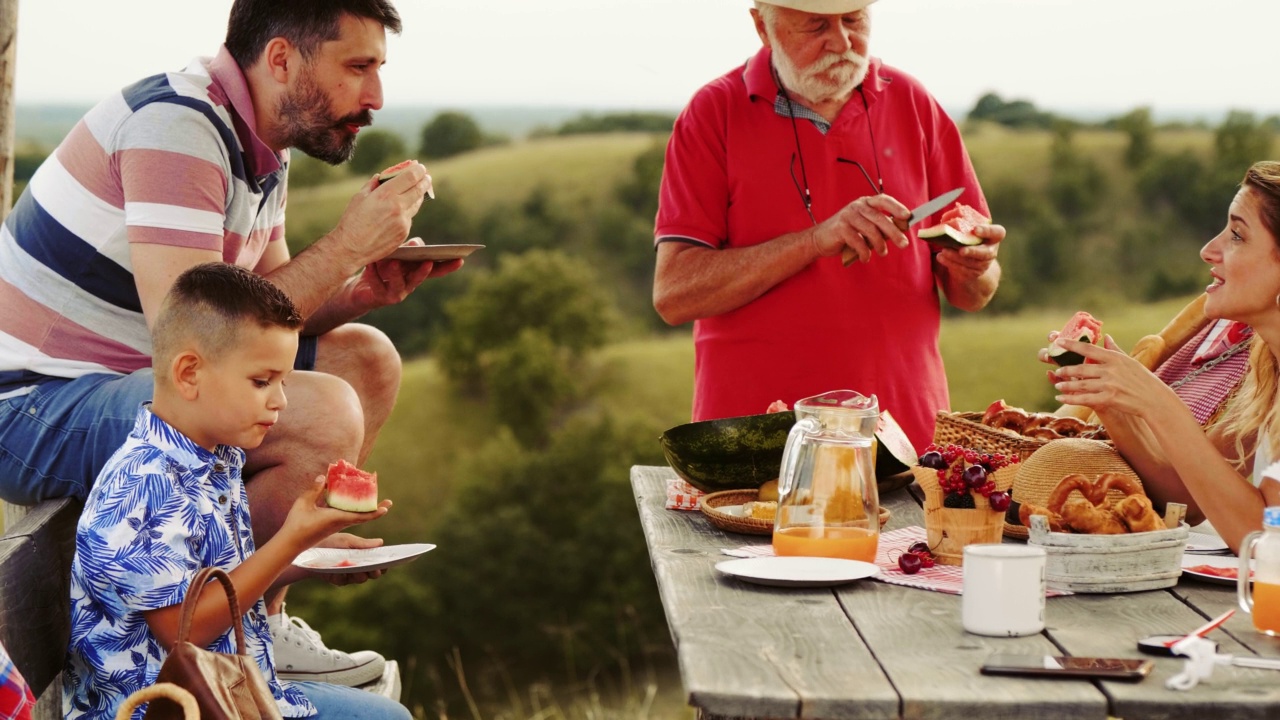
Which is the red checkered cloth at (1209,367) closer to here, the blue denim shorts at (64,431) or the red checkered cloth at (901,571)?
the red checkered cloth at (901,571)

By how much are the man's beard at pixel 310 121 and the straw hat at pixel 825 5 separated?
1436 mm

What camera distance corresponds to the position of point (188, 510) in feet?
8.59

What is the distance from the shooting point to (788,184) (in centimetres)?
441

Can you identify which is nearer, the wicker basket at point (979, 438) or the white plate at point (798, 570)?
the white plate at point (798, 570)

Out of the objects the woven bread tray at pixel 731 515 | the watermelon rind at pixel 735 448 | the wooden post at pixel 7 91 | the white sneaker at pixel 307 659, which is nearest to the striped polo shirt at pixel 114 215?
the white sneaker at pixel 307 659

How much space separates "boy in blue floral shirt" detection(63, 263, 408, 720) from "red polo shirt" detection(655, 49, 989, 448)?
6.23ft

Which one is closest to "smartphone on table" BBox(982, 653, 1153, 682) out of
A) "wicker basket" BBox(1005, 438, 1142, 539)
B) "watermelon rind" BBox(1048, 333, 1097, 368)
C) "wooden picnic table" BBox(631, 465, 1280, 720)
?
"wooden picnic table" BBox(631, 465, 1280, 720)

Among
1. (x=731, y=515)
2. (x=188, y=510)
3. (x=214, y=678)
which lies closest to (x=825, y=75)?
(x=731, y=515)

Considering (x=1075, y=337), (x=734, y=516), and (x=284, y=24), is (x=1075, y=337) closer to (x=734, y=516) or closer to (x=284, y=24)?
(x=734, y=516)

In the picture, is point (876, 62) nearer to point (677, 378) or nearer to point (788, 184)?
point (788, 184)

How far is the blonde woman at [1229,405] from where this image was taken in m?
2.73

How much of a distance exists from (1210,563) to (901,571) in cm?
64

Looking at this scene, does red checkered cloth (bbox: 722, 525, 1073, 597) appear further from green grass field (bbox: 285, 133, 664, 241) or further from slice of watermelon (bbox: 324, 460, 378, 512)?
green grass field (bbox: 285, 133, 664, 241)

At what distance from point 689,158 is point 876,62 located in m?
0.76
